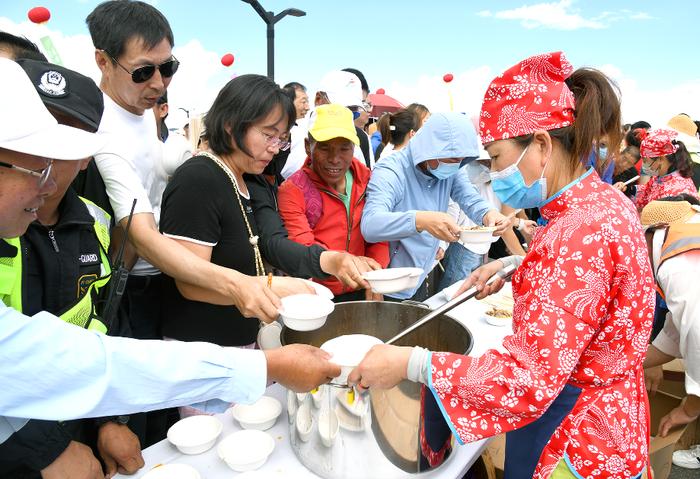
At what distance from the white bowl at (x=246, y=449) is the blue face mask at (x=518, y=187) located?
3.43 feet

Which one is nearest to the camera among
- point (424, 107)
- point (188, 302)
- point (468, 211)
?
point (188, 302)

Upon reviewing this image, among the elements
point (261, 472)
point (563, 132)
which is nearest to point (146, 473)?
point (261, 472)

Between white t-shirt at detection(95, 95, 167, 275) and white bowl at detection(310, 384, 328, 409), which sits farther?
white t-shirt at detection(95, 95, 167, 275)

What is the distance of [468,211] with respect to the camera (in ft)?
10.4

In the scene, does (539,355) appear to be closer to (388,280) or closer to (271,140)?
(388,280)

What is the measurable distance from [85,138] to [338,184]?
168 centimetres

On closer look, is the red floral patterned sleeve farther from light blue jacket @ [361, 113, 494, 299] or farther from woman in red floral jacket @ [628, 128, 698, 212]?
woman in red floral jacket @ [628, 128, 698, 212]

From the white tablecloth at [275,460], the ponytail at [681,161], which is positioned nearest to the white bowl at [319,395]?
the white tablecloth at [275,460]

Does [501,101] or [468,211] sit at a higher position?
[501,101]

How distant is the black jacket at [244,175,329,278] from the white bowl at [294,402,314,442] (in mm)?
880

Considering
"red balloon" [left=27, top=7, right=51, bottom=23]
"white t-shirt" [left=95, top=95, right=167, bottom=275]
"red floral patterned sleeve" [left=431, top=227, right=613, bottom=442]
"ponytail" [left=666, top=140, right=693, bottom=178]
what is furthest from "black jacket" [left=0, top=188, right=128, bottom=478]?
"ponytail" [left=666, top=140, right=693, bottom=178]

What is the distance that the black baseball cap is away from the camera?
1285 millimetres

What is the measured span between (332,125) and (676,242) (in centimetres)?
170

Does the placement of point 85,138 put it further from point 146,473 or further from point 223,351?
point 146,473
